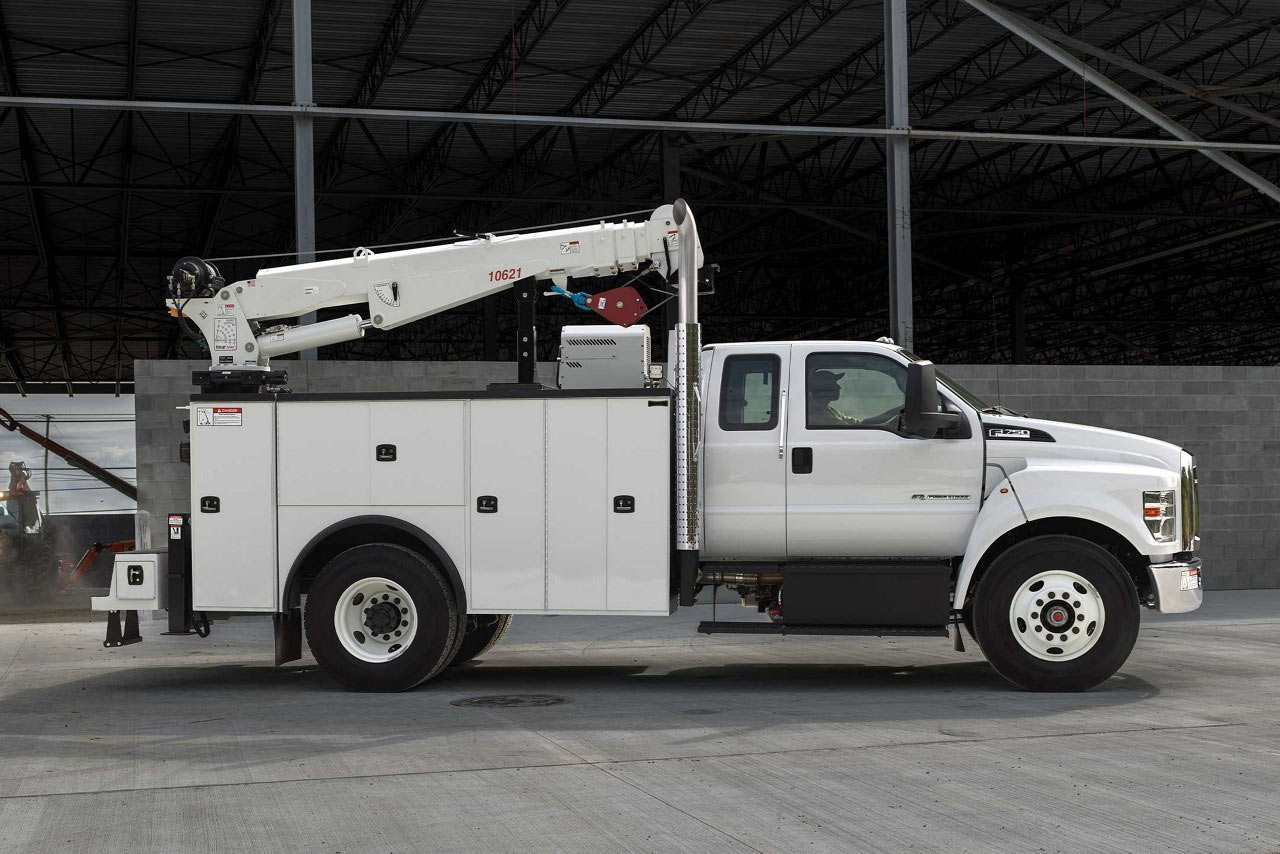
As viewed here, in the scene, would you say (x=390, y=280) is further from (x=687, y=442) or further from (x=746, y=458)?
(x=746, y=458)

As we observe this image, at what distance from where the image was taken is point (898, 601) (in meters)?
9.52

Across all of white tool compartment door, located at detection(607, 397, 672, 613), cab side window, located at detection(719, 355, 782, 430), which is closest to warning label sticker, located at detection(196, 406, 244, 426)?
white tool compartment door, located at detection(607, 397, 672, 613)

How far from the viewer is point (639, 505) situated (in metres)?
9.58

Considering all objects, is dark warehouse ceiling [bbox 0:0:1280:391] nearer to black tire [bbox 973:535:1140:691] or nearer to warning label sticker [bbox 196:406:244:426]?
warning label sticker [bbox 196:406:244:426]

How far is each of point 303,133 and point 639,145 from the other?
13.7m

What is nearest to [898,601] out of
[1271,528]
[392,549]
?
A: [392,549]

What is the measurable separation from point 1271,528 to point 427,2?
13755 mm

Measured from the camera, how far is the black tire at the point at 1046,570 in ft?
30.4

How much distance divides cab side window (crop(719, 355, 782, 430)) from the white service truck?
0.05 feet

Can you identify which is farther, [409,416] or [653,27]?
[653,27]

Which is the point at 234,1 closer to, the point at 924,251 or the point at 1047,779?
the point at 1047,779

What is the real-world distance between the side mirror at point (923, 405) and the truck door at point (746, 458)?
92 centimetres

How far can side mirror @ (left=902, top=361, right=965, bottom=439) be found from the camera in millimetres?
9328

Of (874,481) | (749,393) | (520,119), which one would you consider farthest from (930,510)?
(520,119)
